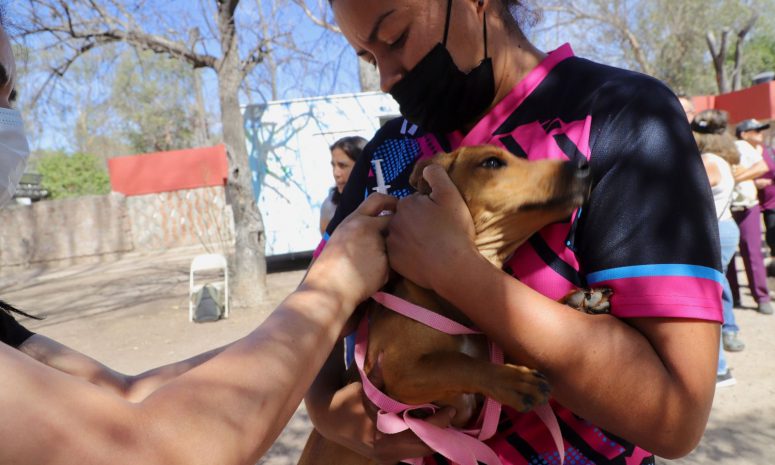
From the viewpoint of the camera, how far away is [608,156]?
137 cm

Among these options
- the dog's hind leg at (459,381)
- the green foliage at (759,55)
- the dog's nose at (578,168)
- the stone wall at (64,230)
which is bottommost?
the stone wall at (64,230)

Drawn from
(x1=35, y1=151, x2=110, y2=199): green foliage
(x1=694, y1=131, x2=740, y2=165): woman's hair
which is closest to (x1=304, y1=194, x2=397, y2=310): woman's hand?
(x1=694, y1=131, x2=740, y2=165): woman's hair

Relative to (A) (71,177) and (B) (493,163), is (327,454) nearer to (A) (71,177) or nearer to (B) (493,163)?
(B) (493,163)

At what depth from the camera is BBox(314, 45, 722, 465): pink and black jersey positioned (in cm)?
127

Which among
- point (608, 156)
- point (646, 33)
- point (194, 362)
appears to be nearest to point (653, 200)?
point (608, 156)

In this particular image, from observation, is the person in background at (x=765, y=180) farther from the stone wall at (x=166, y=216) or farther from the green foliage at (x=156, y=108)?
the green foliage at (x=156, y=108)

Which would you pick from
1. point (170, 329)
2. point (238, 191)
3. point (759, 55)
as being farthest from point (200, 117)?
point (759, 55)

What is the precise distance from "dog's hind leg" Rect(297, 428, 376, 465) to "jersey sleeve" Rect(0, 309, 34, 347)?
960mm

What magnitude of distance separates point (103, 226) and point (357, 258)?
2273 centimetres

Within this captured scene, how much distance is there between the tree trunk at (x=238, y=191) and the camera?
1048cm

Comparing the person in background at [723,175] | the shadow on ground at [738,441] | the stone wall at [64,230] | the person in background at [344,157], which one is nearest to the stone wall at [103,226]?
the stone wall at [64,230]

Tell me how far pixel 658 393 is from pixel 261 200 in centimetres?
1261

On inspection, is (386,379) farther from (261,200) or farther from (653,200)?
(261,200)

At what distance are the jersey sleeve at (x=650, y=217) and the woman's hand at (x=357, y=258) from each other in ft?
1.62
